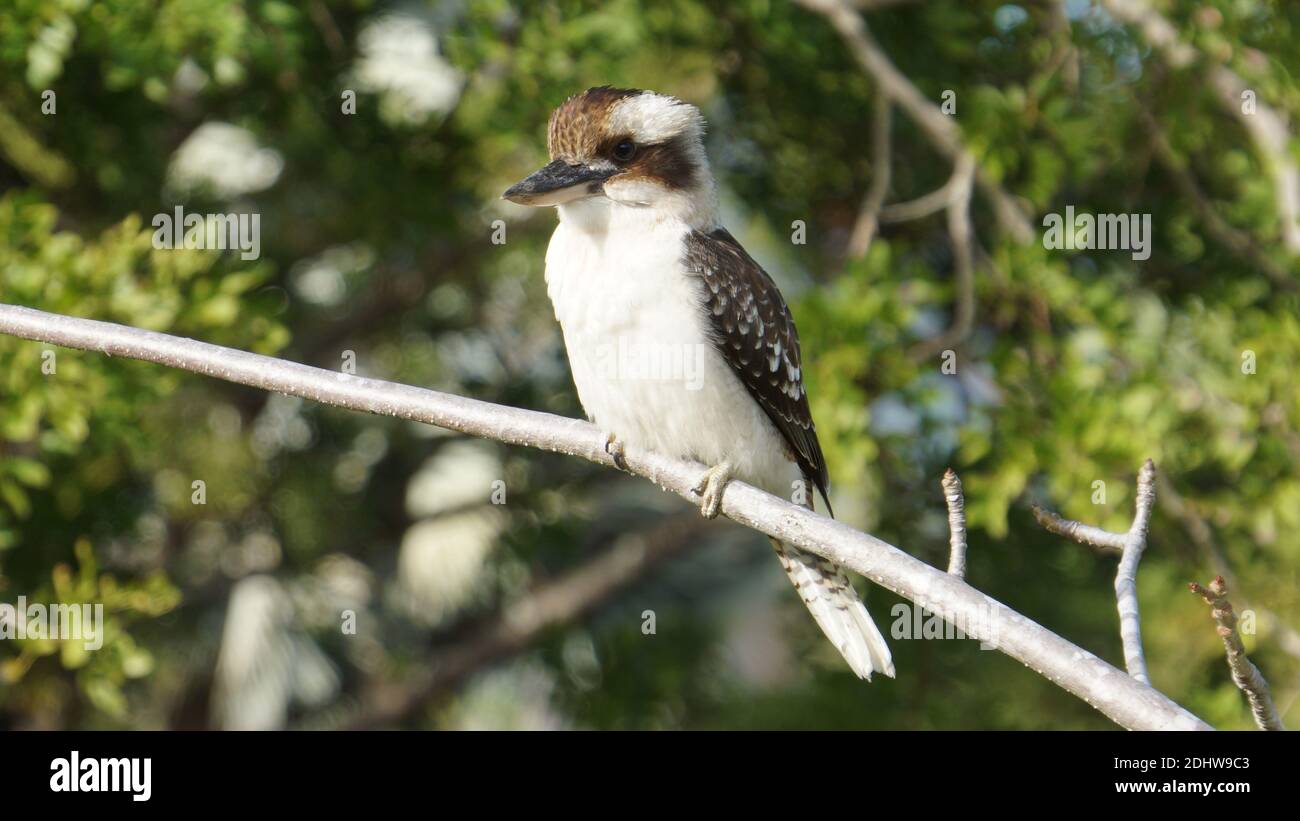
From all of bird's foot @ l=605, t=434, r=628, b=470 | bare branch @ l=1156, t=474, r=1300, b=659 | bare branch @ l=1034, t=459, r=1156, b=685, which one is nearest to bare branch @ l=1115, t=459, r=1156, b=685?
bare branch @ l=1034, t=459, r=1156, b=685

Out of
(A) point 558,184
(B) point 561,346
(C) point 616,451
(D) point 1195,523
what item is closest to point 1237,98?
(D) point 1195,523

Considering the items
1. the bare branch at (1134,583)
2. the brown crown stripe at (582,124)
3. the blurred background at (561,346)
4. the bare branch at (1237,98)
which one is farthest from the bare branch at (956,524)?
the bare branch at (1237,98)

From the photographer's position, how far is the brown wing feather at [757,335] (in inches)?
125

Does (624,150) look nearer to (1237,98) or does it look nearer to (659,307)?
(659,307)

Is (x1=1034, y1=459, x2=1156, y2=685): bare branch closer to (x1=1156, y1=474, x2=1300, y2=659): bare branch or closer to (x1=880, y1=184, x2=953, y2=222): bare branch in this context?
(x1=1156, y1=474, x2=1300, y2=659): bare branch

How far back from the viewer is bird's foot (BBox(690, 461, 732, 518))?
2787mm

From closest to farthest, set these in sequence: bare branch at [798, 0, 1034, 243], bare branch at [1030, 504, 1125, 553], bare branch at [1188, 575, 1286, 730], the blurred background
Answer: bare branch at [1188, 575, 1286, 730] → bare branch at [1030, 504, 1125, 553] → the blurred background → bare branch at [798, 0, 1034, 243]

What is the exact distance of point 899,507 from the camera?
4.66 metres

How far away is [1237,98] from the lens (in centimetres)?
393

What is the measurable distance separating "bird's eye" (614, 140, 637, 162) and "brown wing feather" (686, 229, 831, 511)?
0.22 m

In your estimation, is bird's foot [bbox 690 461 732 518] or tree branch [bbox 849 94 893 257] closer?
bird's foot [bbox 690 461 732 518]

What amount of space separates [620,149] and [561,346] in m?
2.15

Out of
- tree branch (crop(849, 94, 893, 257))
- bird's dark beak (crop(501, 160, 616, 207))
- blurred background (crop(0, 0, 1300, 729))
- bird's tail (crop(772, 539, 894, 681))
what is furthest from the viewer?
tree branch (crop(849, 94, 893, 257))

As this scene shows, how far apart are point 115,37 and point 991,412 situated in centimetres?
240
